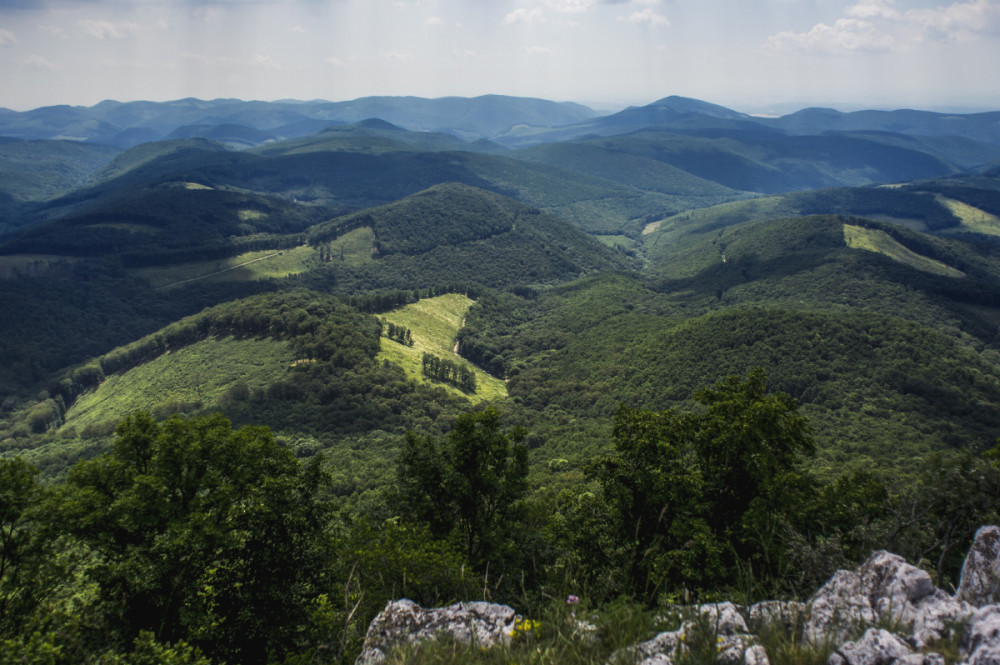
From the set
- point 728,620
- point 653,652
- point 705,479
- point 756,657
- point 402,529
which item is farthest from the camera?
point 705,479

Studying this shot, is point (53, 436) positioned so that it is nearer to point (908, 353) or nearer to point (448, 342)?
point (448, 342)

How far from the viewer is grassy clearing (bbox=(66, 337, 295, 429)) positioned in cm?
11931

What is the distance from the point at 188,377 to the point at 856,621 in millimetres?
149411

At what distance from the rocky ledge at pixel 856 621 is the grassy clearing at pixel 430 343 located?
117m

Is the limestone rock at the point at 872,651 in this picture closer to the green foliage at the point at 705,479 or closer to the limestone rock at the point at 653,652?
the limestone rock at the point at 653,652

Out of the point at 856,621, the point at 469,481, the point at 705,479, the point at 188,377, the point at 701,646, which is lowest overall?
the point at 188,377

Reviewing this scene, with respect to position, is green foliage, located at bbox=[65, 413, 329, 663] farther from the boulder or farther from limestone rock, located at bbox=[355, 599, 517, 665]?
the boulder

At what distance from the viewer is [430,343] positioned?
164m

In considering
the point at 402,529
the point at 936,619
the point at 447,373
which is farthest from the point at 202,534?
the point at 447,373

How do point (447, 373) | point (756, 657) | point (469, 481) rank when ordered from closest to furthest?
point (756, 657) → point (469, 481) → point (447, 373)

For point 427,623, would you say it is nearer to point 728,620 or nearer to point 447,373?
point 728,620

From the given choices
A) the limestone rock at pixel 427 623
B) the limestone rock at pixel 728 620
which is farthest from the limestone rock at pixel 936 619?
the limestone rock at pixel 427 623

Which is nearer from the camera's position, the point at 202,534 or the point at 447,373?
the point at 202,534

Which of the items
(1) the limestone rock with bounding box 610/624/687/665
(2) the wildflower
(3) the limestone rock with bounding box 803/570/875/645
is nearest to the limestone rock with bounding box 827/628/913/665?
(3) the limestone rock with bounding box 803/570/875/645
